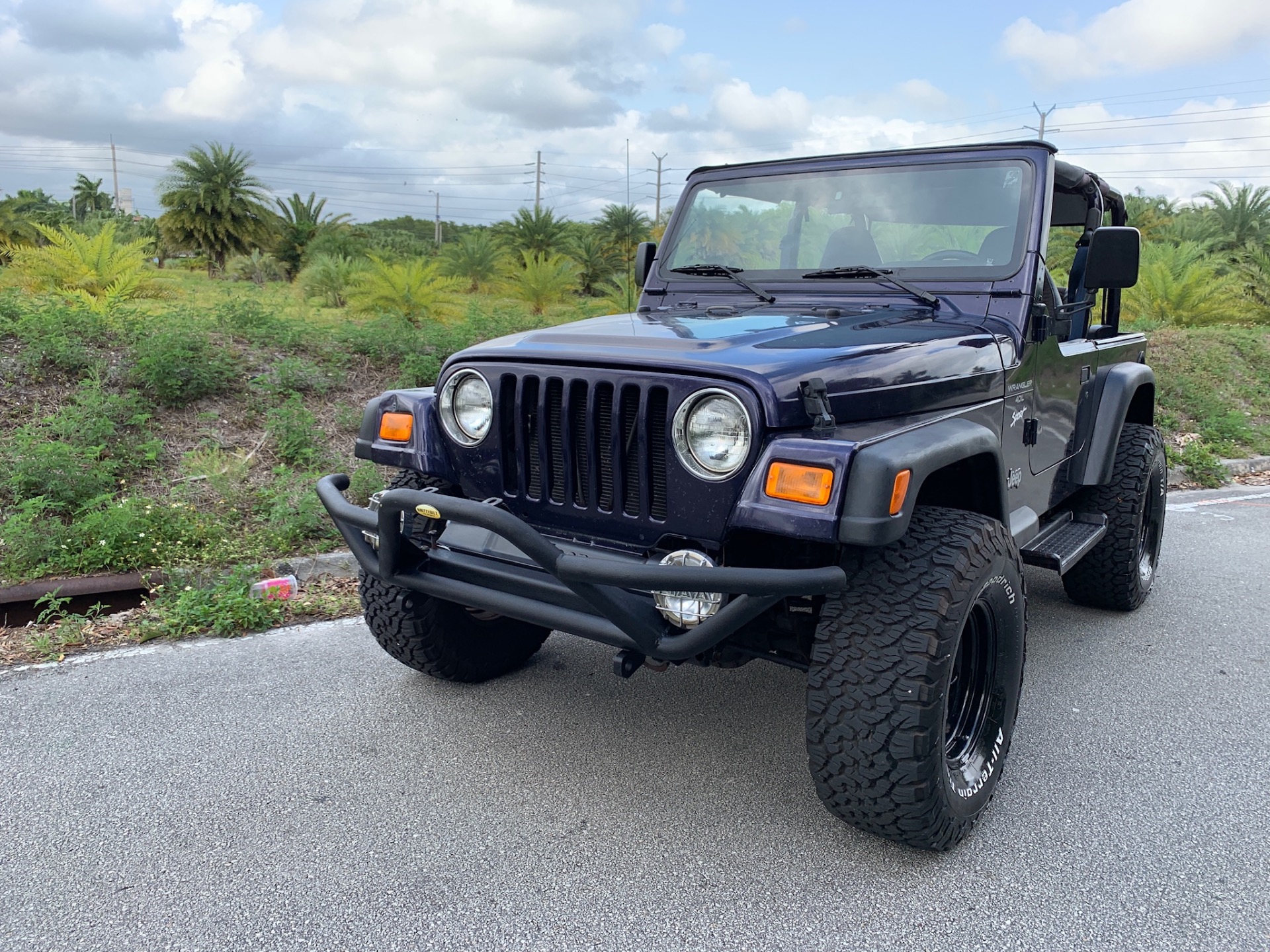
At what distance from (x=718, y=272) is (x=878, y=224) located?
65 cm

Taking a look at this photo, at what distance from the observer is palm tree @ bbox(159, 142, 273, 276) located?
71.4 feet

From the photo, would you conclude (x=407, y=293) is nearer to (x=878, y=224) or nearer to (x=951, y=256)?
(x=878, y=224)

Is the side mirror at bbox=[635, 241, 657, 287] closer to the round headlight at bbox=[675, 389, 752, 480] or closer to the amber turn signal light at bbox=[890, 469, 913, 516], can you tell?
the round headlight at bbox=[675, 389, 752, 480]

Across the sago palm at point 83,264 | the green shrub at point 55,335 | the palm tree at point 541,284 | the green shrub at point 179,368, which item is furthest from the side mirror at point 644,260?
the palm tree at point 541,284

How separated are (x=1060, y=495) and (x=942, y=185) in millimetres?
1452

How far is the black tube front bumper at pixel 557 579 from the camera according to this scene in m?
2.13

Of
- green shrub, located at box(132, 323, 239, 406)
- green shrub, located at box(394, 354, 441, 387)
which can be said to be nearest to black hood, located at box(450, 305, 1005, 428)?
green shrub, located at box(132, 323, 239, 406)

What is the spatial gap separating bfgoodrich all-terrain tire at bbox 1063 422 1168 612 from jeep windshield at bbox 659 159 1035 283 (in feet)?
4.51

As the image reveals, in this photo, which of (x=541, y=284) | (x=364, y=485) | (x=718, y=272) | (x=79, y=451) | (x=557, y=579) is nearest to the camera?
(x=557, y=579)

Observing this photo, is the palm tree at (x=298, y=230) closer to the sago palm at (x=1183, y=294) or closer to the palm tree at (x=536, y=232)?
the palm tree at (x=536, y=232)

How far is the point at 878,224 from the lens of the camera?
354cm

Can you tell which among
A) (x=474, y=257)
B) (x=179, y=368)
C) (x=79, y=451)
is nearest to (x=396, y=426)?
(x=79, y=451)

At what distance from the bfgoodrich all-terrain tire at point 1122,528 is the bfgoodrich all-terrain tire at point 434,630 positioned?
2.67 m

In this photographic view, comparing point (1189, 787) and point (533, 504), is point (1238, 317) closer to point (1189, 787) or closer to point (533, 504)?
point (1189, 787)
